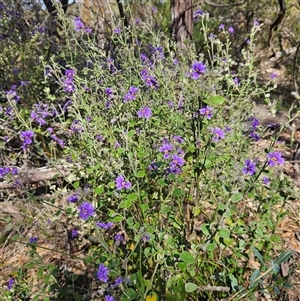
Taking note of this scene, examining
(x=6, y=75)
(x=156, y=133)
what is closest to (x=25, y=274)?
(x=156, y=133)

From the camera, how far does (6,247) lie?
285 cm

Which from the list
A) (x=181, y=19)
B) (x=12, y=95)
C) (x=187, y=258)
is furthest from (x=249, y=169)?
(x=181, y=19)

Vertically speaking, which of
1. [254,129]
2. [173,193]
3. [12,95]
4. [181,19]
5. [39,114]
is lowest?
[254,129]

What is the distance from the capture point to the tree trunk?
13.5 ft

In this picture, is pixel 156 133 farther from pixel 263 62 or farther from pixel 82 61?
pixel 263 62

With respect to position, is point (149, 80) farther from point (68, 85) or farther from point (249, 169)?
point (249, 169)

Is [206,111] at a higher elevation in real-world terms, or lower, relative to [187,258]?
higher

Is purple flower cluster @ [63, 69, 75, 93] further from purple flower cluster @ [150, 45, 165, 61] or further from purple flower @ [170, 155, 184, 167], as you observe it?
purple flower @ [170, 155, 184, 167]

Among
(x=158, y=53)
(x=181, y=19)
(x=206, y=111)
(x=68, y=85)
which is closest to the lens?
(x=206, y=111)

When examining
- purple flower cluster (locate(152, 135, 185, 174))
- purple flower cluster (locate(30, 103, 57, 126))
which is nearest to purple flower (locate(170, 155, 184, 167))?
purple flower cluster (locate(152, 135, 185, 174))

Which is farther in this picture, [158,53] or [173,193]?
[158,53]

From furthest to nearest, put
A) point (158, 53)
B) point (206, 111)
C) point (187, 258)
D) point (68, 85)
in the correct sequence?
1. point (158, 53)
2. point (68, 85)
3. point (206, 111)
4. point (187, 258)

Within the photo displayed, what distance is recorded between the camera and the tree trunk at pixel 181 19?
4102 millimetres

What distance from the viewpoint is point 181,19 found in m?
4.16
